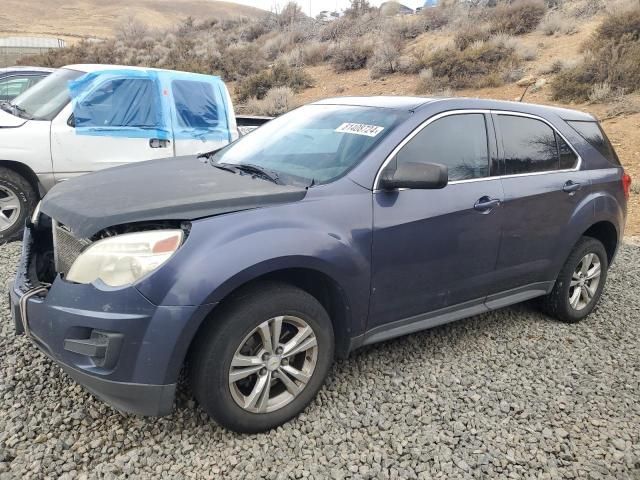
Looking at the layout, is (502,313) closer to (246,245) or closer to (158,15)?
(246,245)

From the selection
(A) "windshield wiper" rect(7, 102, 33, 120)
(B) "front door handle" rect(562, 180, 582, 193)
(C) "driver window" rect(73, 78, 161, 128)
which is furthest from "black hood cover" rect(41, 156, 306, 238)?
(A) "windshield wiper" rect(7, 102, 33, 120)

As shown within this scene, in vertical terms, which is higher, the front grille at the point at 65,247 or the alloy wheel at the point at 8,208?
the front grille at the point at 65,247

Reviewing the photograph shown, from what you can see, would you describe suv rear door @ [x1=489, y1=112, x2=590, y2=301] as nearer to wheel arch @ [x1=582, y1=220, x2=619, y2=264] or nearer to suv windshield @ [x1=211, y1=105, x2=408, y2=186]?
wheel arch @ [x1=582, y1=220, x2=619, y2=264]

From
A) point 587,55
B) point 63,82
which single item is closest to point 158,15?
point 587,55

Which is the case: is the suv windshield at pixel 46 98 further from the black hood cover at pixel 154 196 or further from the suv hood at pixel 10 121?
the black hood cover at pixel 154 196

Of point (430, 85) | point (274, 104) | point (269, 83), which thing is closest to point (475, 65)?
point (430, 85)

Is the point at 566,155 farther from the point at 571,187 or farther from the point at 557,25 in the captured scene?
the point at 557,25

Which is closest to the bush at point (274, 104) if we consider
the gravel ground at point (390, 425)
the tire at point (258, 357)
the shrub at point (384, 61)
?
the shrub at point (384, 61)

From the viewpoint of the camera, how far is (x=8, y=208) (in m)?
5.56

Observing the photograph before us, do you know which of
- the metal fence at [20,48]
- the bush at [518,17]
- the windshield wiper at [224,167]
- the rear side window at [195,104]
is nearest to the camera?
the windshield wiper at [224,167]

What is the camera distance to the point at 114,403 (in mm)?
2535

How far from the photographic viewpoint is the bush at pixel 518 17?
66.1 ft

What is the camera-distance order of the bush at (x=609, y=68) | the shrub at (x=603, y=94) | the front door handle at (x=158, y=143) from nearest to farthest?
the front door handle at (x=158, y=143), the shrub at (x=603, y=94), the bush at (x=609, y=68)

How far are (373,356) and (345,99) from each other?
72.9 inches
